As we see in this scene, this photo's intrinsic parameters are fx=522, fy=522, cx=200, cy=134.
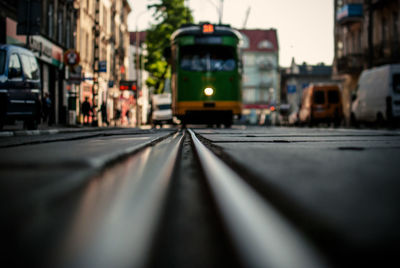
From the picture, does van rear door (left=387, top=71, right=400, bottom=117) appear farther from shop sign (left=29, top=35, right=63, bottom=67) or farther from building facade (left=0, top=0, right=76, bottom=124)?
shop sign (left=29, top=35, right=63, bottom=67)

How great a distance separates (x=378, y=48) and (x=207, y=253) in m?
33.4

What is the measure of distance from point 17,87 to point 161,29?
1447 inches

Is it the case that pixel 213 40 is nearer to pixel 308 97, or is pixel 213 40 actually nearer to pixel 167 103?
pixel 308 97

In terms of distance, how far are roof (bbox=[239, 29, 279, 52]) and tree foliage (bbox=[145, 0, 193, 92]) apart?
4410cm

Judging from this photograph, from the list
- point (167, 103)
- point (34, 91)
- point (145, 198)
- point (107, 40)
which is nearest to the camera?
point (145, 198)

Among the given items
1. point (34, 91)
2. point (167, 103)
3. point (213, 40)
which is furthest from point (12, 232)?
Result: point (167, 103)

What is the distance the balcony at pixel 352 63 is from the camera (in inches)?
1425

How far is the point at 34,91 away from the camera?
43.2 feet

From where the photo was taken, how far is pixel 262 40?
93.9 m

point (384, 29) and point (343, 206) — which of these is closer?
point (343, 206)

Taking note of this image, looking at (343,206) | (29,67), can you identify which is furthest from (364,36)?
(343,206)

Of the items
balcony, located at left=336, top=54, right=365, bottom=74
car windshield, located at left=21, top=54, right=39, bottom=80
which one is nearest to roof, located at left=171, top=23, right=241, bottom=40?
car windshield, located at left=21, top=54, right=39, bottom=80

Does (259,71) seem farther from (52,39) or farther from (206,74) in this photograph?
(206,74)

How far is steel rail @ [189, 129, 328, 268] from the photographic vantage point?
729 millimetres
